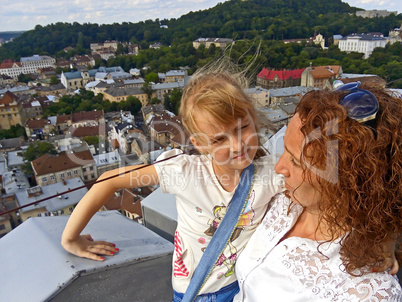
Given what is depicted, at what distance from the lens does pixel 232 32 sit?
106 feet

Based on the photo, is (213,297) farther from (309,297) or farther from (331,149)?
(331,149)

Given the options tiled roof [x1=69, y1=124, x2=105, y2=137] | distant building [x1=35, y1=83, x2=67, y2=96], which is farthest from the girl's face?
distant building [x1=35, y1=83, x2=67, y2=96]

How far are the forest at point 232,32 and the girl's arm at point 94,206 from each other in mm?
18786

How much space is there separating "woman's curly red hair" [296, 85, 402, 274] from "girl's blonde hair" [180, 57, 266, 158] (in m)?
0.19

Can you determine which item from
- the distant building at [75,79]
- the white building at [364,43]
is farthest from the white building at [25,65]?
the white building at [364,43]

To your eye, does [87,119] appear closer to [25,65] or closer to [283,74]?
[283,74]

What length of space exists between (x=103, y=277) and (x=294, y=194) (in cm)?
48

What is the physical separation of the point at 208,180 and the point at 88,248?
0.34 meters

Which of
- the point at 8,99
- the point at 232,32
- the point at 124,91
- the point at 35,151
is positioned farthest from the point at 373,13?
the point at 35,151

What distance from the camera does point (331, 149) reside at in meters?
0.46

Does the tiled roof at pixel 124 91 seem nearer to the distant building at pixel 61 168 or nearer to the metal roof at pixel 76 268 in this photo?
the distant building at pixel 61 168

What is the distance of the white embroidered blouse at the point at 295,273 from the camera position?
470 mm

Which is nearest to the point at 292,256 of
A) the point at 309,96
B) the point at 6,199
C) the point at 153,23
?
the point at 309,96

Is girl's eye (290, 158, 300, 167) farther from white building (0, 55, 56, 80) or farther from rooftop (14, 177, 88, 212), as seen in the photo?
white building (0, 55, 56, 80)
